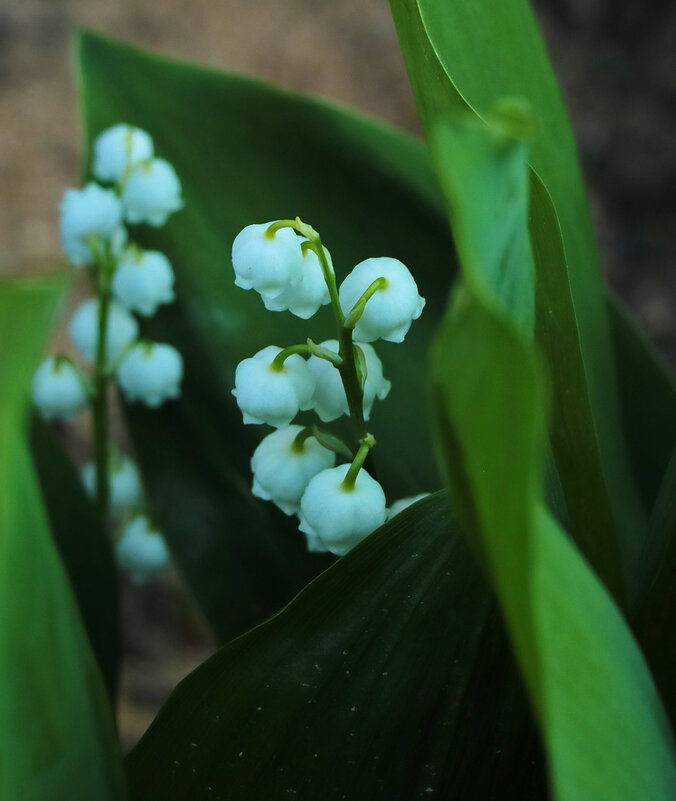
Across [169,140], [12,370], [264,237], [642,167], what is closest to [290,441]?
[264,237]

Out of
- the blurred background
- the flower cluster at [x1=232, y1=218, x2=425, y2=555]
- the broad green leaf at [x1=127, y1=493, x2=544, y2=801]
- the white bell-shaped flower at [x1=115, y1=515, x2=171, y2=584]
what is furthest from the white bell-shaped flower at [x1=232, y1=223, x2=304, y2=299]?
the blurred background

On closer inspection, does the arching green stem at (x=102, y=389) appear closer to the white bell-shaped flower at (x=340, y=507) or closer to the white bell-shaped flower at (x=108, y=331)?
the white bell-shaped flower at (x=108, y=331)

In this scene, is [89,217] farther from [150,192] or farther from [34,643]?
[34,643]

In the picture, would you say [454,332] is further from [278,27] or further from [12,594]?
[278,27]

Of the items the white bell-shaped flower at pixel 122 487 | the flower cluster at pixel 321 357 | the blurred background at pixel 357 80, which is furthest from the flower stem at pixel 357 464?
the blurred background at pixel 357 80

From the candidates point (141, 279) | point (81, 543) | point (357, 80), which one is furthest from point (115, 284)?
point (357, 80)
